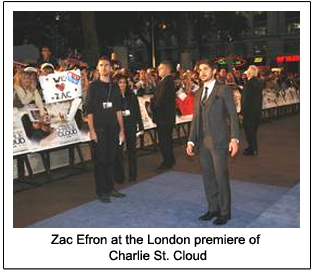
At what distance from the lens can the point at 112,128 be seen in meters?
6.91

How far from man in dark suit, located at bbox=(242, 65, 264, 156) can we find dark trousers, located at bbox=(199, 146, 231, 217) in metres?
4.79

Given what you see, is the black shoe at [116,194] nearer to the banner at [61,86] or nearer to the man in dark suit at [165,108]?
the man in dark suit at [165,108]

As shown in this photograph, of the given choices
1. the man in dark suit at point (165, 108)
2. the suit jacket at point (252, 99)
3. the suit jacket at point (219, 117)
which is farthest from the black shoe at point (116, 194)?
the suit jacket at point (252, 99)

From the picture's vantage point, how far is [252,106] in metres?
10.5

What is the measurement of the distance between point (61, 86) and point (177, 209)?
3.90 m

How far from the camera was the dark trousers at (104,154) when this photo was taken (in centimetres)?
683

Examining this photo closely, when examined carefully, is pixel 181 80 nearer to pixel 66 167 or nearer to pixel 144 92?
pixel 144 92

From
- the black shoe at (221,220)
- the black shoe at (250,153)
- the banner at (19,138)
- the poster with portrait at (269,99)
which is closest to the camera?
the black shoe at (221,220)

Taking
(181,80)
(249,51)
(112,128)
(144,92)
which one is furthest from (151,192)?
(249,51)

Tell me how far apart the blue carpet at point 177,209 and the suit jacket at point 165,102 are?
148 cm

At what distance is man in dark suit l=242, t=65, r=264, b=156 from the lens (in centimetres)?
1038

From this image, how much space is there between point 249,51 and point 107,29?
45.7m

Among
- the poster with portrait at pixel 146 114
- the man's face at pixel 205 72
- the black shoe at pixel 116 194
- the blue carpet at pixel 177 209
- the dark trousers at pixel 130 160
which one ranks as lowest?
the blue carpet at pixel 177 209

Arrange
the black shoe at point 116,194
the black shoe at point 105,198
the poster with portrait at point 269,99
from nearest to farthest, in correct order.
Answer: the black shoe at point 105,198 < the black shoe at point 116,194 < the poster with portrait at point 269,99
